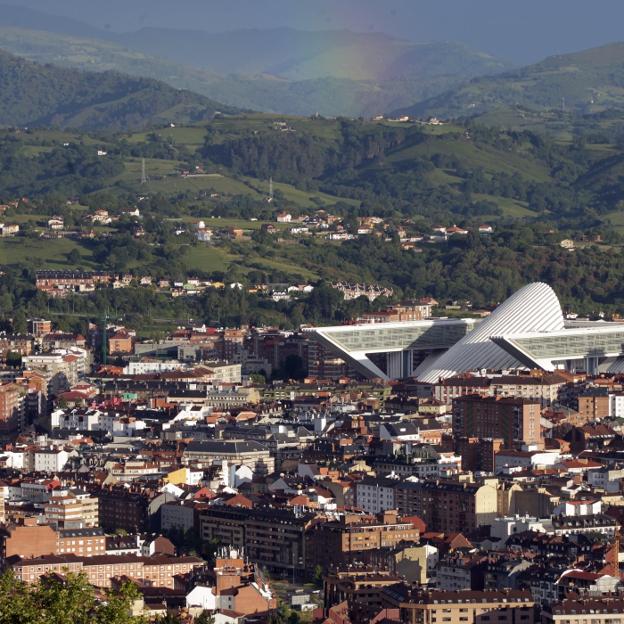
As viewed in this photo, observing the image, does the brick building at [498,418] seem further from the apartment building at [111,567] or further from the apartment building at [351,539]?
the apartment building at [111,567]

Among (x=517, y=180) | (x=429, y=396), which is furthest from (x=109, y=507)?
(x=517, y=180)

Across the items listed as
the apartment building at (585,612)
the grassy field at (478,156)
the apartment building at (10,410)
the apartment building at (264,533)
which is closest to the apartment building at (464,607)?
the apartment building at (585,612)

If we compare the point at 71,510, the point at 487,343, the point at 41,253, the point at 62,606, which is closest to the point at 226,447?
the point at 71,510

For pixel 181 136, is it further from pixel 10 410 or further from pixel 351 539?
pixel 351 539

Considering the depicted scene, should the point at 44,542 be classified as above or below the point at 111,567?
above

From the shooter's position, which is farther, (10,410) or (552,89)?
(552,89)

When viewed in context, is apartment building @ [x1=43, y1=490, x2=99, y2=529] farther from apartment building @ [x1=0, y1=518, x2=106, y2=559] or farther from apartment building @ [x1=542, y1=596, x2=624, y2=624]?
apartment building @ [x1=542, y1=596, x2=624, y2=624]

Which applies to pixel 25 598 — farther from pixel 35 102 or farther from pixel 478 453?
pixel 35 102

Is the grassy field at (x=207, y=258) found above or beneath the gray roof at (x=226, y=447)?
above
